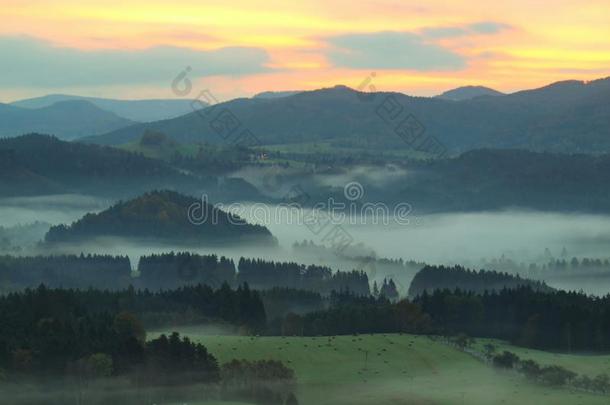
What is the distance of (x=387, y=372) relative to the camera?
163m

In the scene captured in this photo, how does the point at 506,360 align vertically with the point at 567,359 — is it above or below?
above

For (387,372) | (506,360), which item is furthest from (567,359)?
(387,372)

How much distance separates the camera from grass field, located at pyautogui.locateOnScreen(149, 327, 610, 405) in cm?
14500

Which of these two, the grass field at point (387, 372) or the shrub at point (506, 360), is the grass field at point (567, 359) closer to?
the shrub at point (506, 360)

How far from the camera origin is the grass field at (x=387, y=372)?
145000 mm

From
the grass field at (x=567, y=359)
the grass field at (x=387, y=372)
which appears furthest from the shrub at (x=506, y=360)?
the grass field at (x=567, y=359)

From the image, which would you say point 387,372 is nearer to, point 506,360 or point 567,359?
point 506,360

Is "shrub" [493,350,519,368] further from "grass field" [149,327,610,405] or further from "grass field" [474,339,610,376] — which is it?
"grass field" [474,339,610,376]

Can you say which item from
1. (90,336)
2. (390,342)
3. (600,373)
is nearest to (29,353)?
(90,336)

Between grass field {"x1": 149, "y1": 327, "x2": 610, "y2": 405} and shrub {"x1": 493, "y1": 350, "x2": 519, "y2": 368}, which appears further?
shrub {"x1": 493, "y1": 350, "x2": 519, "y2": 368}

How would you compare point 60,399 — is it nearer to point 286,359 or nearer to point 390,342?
point 286,359

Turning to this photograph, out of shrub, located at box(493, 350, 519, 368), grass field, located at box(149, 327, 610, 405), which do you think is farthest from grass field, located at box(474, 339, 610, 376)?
grass field, located at box(149, 327, 610, 405)

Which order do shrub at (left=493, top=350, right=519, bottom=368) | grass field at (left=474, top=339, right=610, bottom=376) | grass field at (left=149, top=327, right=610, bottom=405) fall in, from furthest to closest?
shrub at (left=493, top=350, right=519, bottom=368)
grass field at (left=474, top=339, right=610, bottom=376)
grass field at (left=149, top=327, right=610, bottom=405)

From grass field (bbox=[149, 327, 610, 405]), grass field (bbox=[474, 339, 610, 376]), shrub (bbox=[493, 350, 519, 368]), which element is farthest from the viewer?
shrub (bbox=[493, 350, 519, 368])
